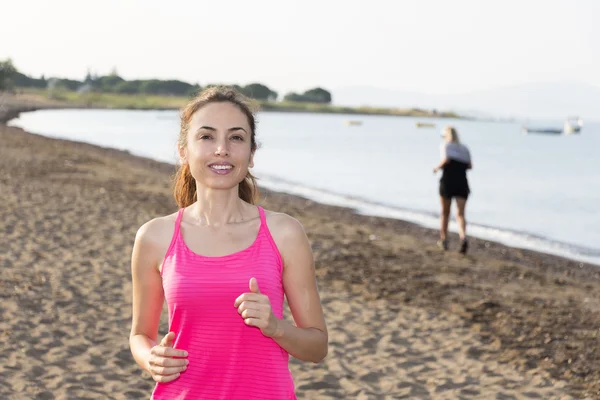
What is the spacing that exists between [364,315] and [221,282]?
6717 mm

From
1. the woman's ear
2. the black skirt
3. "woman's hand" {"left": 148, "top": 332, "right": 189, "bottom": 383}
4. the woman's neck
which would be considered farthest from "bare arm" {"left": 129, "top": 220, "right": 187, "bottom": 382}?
the black skirt

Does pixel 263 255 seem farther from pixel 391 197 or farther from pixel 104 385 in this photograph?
pixel 391 197

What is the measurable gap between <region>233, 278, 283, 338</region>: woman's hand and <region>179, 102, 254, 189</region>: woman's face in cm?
45

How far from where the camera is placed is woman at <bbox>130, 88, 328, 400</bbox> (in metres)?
2.16

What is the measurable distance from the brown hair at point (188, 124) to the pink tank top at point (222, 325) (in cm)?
34

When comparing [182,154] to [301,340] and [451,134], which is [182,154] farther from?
[451,134]

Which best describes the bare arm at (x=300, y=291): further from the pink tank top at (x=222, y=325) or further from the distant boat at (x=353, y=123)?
the distant boat at (x=353, y=123)

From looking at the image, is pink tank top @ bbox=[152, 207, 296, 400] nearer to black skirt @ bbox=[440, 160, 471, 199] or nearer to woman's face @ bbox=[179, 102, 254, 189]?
woman's face @ bbox=[179, 102, 254, 189]

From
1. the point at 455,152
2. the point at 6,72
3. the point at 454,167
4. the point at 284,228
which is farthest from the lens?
the point at 6,72

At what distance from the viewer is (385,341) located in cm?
773

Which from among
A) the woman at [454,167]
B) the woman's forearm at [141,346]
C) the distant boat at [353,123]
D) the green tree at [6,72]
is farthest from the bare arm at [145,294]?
the distant boat at [353,123]

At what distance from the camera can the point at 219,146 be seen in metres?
2.30

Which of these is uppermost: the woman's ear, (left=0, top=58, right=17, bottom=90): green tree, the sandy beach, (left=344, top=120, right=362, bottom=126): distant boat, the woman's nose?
(left=0, top=58, right=17, bottom=90): green tree

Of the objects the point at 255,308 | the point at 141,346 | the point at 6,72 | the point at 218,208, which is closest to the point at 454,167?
the point at 218,208
